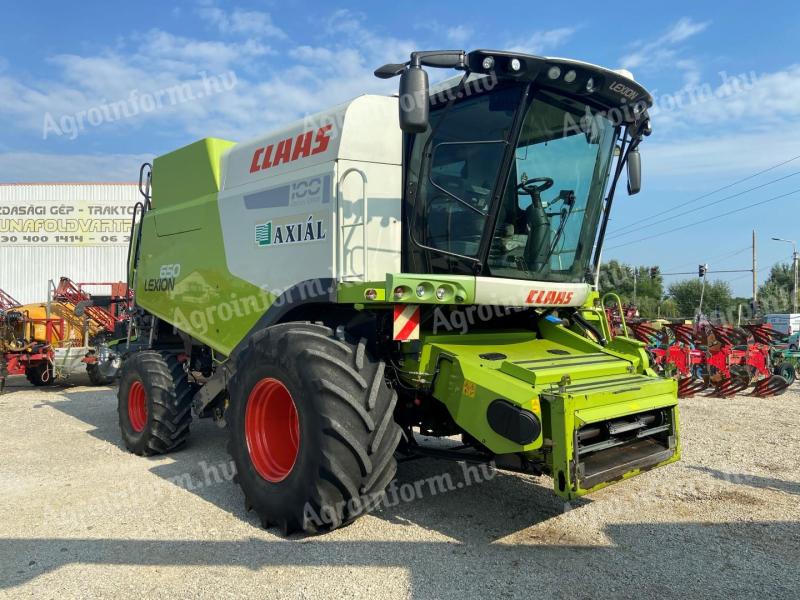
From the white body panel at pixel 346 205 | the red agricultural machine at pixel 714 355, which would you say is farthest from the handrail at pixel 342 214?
the red agricultural machine at pixel 714 355

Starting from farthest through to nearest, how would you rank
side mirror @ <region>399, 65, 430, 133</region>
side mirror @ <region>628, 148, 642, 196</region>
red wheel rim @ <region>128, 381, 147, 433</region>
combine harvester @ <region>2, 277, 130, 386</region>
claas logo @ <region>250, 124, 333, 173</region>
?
combine harvester @ <region>2, 277, 130, 386</region>
red wheel rim @ <region>128, 381, 147, 433</region>
side mirror @ <region>628, 148, 642, 196</region>
claas logo @ <region>250, 124, 333, 173</region>
side mirror @ <region>399, 65, 430, 133</region>

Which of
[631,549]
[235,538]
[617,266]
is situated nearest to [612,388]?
[631,549]

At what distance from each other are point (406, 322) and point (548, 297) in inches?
48.0

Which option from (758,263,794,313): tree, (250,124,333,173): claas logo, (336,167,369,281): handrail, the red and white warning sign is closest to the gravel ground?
the red and white warning sign

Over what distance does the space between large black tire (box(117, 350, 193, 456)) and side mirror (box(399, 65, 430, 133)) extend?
3991 millimetres

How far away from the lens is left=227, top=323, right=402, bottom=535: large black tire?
12.0 feet

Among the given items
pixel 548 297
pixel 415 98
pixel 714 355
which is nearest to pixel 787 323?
pixel 714 355

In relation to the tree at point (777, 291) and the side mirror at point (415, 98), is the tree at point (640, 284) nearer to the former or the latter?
the tree at point (777, 291)

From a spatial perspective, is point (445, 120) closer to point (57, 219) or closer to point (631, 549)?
point (631, 549)

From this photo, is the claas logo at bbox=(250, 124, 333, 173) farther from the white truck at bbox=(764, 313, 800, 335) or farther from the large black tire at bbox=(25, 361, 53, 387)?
the white truck at bbox=(764, 313, 800, 335)

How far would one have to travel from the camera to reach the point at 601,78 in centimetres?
421

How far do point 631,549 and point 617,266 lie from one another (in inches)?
2268

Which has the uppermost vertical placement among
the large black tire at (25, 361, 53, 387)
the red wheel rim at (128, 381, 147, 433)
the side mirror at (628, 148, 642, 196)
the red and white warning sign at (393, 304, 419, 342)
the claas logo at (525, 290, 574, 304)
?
the side mirror at (628, 148, 642, 196)

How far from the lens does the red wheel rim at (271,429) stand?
430 cm
